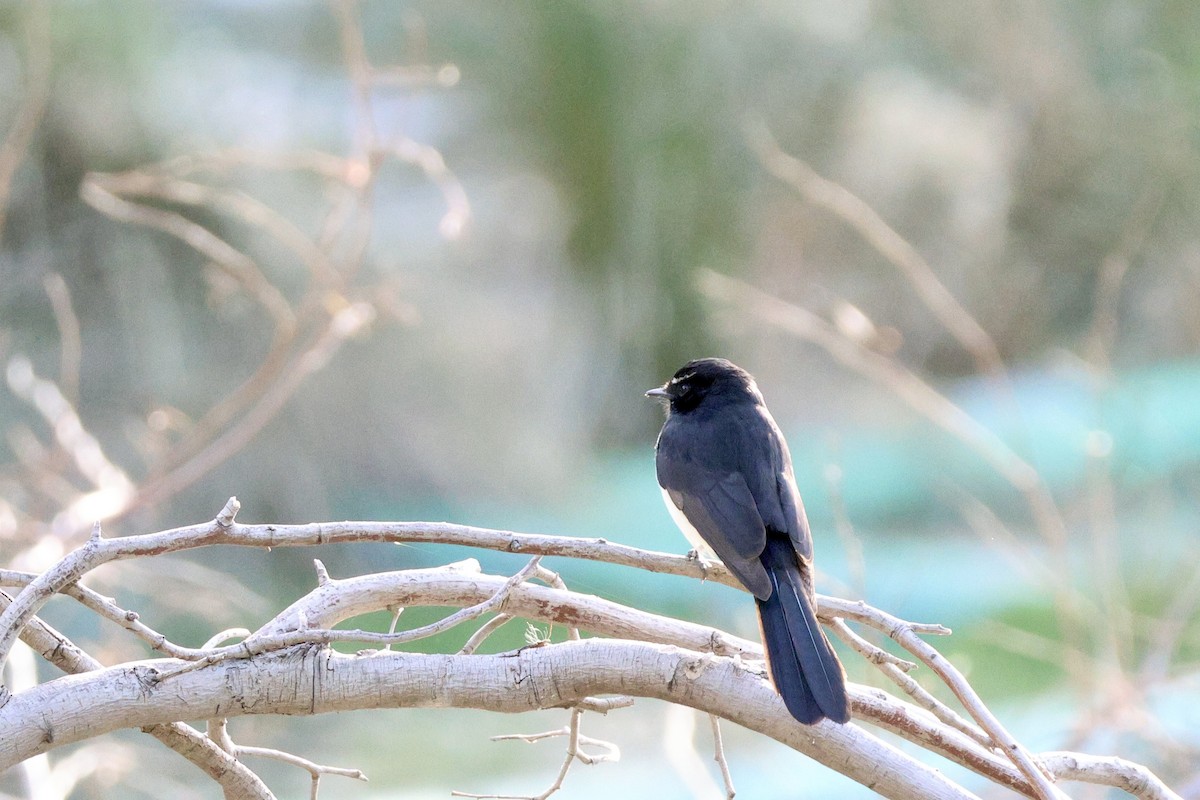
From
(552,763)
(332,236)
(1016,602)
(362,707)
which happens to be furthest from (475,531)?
(1016,602)

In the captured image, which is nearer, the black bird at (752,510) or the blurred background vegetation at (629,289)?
the black bird at (752,510)

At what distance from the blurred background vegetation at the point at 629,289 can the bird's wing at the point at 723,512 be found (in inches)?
91.8

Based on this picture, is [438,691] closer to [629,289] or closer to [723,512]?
[723,512]

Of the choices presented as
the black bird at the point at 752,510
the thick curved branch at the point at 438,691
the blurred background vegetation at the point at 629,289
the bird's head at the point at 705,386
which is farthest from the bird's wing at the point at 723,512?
the blurred background vegetation at the point at 629,289

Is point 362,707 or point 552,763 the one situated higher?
point 552,763

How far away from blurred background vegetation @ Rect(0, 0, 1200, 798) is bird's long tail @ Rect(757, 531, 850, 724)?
2.60 metres

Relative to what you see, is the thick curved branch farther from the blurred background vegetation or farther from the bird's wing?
the blurred background vegetation

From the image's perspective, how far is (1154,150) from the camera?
681 centimetres

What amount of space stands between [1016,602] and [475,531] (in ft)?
17.9

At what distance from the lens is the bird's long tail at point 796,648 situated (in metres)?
1.30

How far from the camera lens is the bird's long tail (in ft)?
4.25

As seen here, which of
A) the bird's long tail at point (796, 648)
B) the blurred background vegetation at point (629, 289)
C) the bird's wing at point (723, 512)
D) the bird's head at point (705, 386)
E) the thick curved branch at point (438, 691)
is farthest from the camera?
the blurred background vegetation at point (629, 289)

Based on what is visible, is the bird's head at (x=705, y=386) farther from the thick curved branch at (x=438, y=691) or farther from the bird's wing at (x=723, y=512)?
the thick curved branch at (x=438, y=691)

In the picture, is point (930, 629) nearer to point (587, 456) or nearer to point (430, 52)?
point (587, 456)
